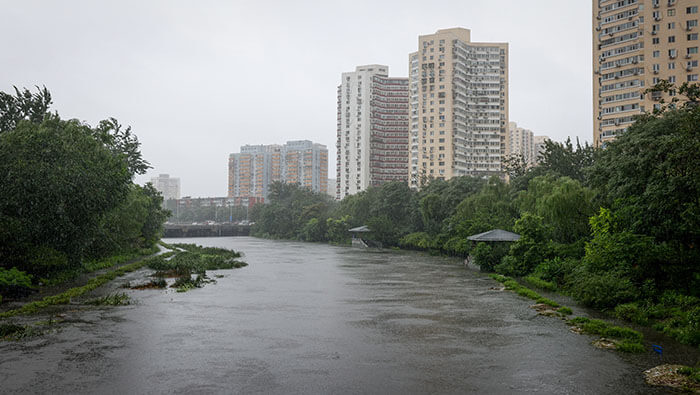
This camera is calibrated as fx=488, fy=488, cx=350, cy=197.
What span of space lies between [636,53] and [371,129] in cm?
6704

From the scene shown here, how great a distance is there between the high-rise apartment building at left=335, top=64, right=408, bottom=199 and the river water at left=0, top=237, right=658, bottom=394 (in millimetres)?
99279

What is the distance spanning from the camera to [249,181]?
194125 mm

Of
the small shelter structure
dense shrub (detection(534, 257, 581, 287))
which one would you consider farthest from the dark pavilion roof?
the small shelter structure

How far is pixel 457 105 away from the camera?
94.9m

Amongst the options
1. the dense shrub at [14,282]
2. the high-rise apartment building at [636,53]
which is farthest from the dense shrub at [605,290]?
the high-rise apartment building at [636,53]

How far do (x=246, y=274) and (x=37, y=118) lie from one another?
16.9 m

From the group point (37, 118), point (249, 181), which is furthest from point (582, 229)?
point (249, 181)

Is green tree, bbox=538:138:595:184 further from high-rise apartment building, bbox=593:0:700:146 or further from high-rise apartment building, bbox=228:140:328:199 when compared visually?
high-rise apartment building, bbox=228:140:328:199

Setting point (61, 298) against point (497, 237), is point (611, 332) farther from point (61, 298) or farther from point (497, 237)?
point (61, 298)

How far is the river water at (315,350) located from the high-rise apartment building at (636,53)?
Answer: 162 feet

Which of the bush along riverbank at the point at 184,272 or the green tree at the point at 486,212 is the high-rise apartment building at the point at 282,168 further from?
the bush along riverbank at the point at 184,272

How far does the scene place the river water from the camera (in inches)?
358

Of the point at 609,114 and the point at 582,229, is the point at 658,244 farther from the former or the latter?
the point at 609,114

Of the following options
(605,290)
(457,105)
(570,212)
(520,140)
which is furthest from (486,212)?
(520,140)
